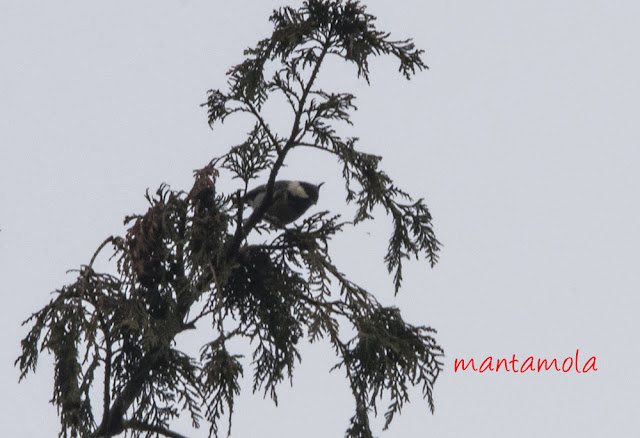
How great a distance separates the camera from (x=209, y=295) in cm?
433

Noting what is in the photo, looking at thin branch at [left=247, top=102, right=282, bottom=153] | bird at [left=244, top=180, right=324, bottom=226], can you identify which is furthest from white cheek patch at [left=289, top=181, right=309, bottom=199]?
thin branch at [left=247, top=102, right=282, bottom=153]

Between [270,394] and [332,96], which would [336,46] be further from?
[270,394]

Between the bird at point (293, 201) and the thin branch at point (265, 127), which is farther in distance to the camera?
the bird at point (293, 201)

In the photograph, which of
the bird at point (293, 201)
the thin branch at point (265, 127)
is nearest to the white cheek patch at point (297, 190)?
the bird at point (293, 201)

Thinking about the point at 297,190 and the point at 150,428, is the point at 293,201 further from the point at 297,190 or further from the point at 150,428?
the point at 150,428

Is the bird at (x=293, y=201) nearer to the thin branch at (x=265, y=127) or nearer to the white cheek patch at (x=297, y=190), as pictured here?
the white cheek patch at (x=297, y=190)

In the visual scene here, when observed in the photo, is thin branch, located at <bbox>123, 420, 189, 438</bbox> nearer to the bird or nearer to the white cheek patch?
the bird

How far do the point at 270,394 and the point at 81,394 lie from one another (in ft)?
3.18

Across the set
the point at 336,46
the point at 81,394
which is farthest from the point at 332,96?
the point at 81,394

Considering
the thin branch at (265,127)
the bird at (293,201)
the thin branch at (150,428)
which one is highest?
the bird at (293,201)

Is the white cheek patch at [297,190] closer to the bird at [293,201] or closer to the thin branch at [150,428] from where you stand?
the bird at [293,201]

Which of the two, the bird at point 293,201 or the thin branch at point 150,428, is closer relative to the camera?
the thin branch at point 150,428

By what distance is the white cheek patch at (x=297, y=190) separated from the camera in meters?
6.14

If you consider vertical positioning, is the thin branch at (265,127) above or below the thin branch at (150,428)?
above
